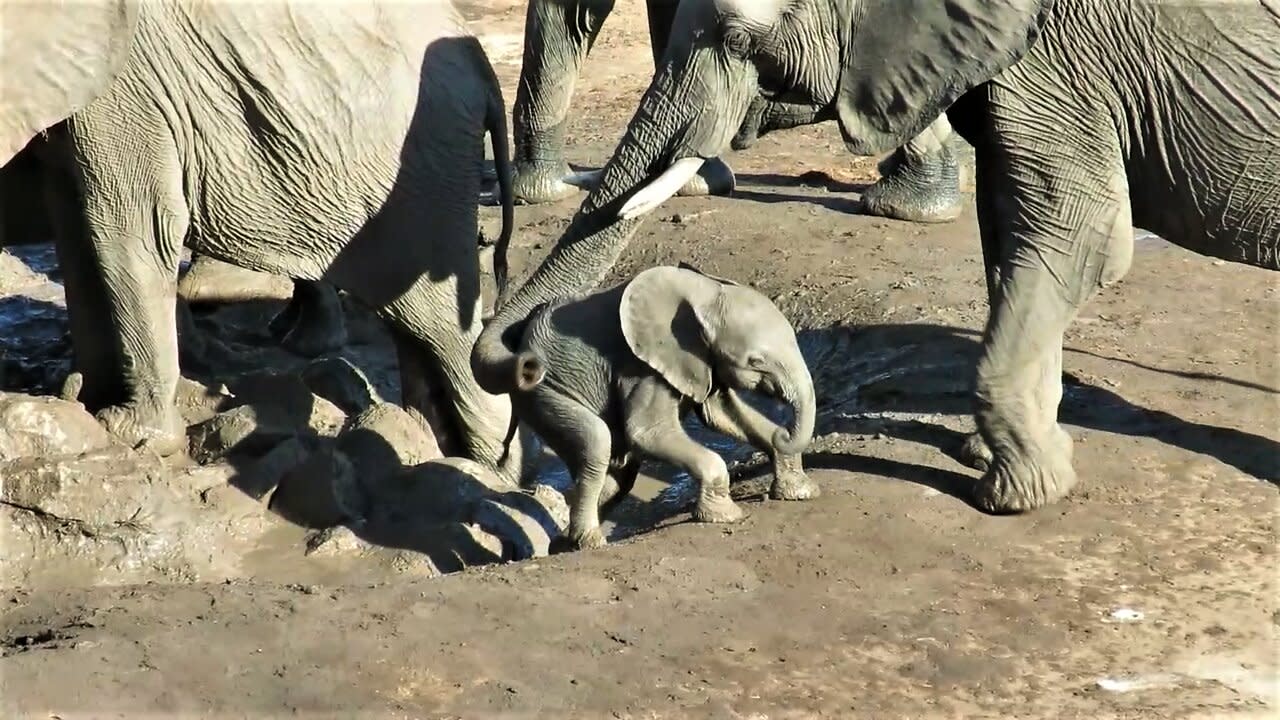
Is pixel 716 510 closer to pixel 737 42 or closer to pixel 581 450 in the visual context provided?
pixel 581 450

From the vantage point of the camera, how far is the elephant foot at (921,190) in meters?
8.21

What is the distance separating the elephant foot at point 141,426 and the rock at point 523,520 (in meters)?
1.08

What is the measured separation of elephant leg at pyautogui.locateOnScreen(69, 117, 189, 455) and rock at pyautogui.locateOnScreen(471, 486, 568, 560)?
1.10 metres

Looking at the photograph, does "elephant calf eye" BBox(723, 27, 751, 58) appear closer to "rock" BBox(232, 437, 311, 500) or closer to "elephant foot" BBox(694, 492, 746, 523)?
"elephant foot" BBox(694, 492, 746, 523)

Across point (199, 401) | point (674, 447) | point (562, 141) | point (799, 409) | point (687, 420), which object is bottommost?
point (687, 420)

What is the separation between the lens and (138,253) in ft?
18.7

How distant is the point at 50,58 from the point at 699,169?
8.30 ft

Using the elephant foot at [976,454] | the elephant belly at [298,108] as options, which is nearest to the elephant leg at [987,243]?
the elephant foot at [976,454]

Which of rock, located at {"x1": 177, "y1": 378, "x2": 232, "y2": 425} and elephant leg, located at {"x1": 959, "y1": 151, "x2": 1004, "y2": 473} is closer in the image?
elephant leg, located at {"x1": 959, "y1": 151, "x2": 1004, "y2": 473}

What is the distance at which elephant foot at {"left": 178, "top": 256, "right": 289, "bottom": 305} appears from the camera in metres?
7.72

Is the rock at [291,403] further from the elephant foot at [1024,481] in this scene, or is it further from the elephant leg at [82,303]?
the elephant foot at [1024,481]

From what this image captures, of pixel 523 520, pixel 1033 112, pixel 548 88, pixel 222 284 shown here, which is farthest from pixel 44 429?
pixel 548 88

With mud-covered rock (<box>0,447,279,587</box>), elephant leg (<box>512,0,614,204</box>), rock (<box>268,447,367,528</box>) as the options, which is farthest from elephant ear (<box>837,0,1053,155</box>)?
elephant leg (<box>512,0,614,204</box>)

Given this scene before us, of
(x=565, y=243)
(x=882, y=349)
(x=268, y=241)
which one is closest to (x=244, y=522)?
(x=268, y=241)
